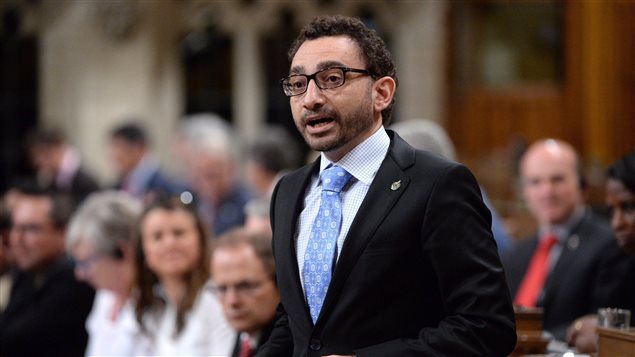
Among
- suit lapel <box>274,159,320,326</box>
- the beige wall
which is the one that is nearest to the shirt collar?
suit lapel <box>274,159,320,326</box>

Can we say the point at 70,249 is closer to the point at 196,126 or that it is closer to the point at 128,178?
the point at 196,126

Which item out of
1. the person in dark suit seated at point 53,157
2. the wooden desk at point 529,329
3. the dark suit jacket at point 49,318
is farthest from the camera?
the person in dark suit seated at point 53,157

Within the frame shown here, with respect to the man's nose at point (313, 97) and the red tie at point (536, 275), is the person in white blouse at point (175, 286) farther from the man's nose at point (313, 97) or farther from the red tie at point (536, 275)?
the man's nose at point (313, 97)

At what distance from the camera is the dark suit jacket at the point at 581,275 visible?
428cm

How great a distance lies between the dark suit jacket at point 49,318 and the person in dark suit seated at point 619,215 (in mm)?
2522

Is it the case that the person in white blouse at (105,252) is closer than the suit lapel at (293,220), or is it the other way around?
the suit lapel at (293,220)

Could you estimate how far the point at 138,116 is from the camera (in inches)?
451

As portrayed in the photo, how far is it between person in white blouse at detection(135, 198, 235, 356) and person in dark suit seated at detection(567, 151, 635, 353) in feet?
4.63

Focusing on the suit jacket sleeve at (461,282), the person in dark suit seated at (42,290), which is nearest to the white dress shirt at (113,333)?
the person in dark suit seated at (42,290)

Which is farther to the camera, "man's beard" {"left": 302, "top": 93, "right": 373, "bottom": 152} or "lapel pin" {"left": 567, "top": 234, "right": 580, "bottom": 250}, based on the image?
"lapel pin" {"left": 567, "top": 234, "right": 580, "bottom": 250}

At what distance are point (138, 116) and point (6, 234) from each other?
520cm

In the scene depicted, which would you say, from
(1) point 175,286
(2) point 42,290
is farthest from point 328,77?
(2) point 42,290

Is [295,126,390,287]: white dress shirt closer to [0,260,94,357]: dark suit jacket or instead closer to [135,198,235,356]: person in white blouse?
[135,198,235,356]: person in white blouse

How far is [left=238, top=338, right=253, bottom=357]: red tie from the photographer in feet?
13.5
